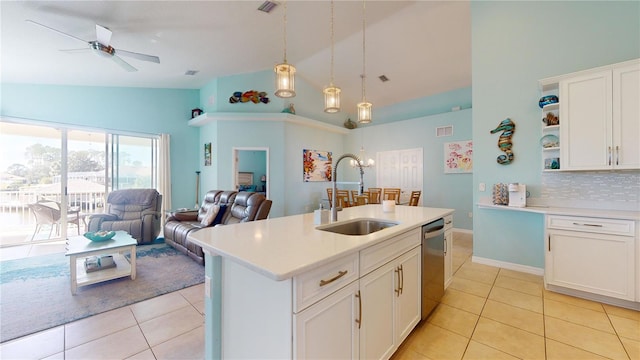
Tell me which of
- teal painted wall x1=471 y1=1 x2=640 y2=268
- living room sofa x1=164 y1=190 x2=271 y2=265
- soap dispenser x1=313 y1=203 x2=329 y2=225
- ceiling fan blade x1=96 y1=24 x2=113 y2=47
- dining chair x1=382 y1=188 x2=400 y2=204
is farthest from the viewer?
dining chair x1=382 y1=188 x2=400 y2=204

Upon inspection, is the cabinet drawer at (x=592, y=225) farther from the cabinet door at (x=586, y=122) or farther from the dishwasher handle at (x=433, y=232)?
the dishwasher handle at (x=433, y=232)

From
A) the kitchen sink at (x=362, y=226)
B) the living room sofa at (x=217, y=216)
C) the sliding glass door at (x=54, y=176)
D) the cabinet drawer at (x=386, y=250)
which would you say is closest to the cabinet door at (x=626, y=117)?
the cabinet drawer at (x=386, y=250)

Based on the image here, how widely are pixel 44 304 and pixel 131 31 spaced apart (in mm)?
3454

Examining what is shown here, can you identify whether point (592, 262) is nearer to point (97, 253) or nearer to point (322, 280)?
point (322, 280)

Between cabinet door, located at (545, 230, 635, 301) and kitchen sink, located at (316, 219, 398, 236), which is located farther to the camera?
cabinet door, located at (545, 230, 635, 301)

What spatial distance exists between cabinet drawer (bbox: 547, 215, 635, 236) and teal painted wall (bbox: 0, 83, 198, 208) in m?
6.98

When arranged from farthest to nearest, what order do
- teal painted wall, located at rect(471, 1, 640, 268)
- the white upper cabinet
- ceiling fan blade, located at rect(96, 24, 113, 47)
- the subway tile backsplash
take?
1. ceiling fan blade, located at rect(96, 24, 113, 47)
2. teal painted wall, located at rect(471, 1, 640, 268)
3. the subway tile backsplash
4. the white upper cabinet

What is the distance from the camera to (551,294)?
8.52 feet

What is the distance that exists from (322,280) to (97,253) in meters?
2.94

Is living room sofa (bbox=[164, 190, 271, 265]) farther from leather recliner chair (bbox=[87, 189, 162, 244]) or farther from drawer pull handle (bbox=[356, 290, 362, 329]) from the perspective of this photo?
drawer pull handle (bbox=[356, 290, 362, 329])

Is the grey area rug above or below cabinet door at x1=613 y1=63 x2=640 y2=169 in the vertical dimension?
below

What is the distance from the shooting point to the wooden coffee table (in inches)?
100

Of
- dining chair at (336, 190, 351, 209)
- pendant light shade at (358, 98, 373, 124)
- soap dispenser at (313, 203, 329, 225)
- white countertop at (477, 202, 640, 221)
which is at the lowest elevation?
dining chair at (336, 190, 351, 209)

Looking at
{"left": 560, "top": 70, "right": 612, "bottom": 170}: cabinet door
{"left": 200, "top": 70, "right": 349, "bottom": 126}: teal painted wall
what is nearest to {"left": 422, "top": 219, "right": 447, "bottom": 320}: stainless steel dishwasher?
{"left": 560, "top": 70, "right": 612, "bottom": 170}: cabinet door
